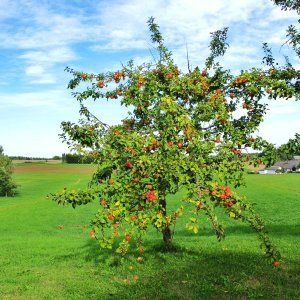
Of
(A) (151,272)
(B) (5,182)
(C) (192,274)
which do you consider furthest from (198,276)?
(B) (5,182)

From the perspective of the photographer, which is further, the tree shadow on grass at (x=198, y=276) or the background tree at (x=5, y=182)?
the background tree at (x=5, y=182)

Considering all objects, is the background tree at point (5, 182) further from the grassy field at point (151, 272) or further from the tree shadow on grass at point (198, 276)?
the tree shadow on grass at point (198, 276)

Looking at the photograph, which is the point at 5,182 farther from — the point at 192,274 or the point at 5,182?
the point at 192,274

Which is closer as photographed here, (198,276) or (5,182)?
(198,276)

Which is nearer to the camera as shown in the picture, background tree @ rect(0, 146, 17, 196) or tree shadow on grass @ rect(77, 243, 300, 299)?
tree shadow on grass @ rect(77, 243, 300, 299)

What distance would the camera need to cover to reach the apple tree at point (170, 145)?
28.8ft

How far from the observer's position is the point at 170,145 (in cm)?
958

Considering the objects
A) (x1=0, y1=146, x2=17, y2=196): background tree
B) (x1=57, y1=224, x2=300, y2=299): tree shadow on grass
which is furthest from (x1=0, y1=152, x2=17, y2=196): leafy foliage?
(x1=57, y1=224, x2=300, y2=299): tree shadow on grass

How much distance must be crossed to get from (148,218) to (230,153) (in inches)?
145

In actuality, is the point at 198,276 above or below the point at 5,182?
below

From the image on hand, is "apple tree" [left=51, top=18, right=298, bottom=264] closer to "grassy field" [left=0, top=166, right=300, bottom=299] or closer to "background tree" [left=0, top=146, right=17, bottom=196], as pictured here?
"grassy field" [left=0, top=166, right=300, bottom=299]

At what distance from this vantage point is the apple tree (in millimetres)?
8781

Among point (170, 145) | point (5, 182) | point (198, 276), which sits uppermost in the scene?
point (170, 145)

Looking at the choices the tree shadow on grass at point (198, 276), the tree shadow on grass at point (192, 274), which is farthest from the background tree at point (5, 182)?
the tree shadow on grass at point (198, 276)
